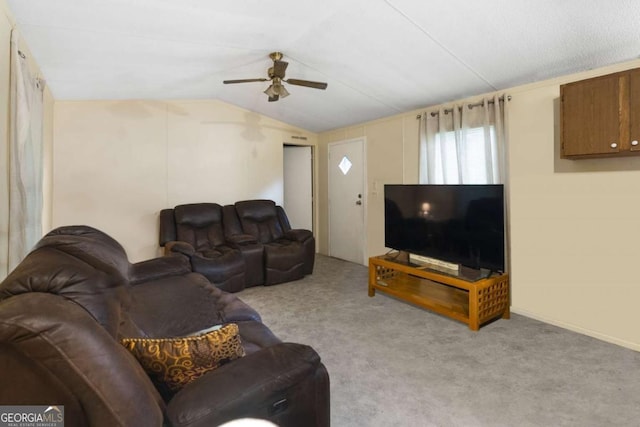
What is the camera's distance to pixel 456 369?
7.20ft

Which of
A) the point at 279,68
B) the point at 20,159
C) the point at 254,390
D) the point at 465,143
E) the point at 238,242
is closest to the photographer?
the point at 254,390

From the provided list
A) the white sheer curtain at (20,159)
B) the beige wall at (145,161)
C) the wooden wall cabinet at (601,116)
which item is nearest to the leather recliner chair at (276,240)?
the beige wall at (145,161)

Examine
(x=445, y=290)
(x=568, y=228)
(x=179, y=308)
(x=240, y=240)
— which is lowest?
(x=445, y=290)

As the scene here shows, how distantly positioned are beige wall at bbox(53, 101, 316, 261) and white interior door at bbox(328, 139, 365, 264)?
1.23 m

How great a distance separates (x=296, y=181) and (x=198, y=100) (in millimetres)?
2167

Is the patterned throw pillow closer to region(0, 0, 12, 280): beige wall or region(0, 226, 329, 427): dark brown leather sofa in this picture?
region(0, 226, 329, 427): dark brown leather sofa

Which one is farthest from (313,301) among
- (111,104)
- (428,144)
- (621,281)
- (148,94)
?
(111,104)

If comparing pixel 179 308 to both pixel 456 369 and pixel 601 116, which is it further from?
pixel 601 116

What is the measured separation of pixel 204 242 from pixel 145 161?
56.0 inches

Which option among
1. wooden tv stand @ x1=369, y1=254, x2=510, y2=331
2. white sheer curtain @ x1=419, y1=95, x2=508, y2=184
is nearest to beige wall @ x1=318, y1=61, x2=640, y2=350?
white sheer curtain @ x1=419, y1=95, x2=508, y2=184

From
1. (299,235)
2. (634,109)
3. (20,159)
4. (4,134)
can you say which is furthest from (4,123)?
(634,109)

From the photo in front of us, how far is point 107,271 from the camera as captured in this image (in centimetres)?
133

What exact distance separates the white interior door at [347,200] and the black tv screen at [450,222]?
4.13ft

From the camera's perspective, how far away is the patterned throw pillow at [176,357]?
1.09 metres
